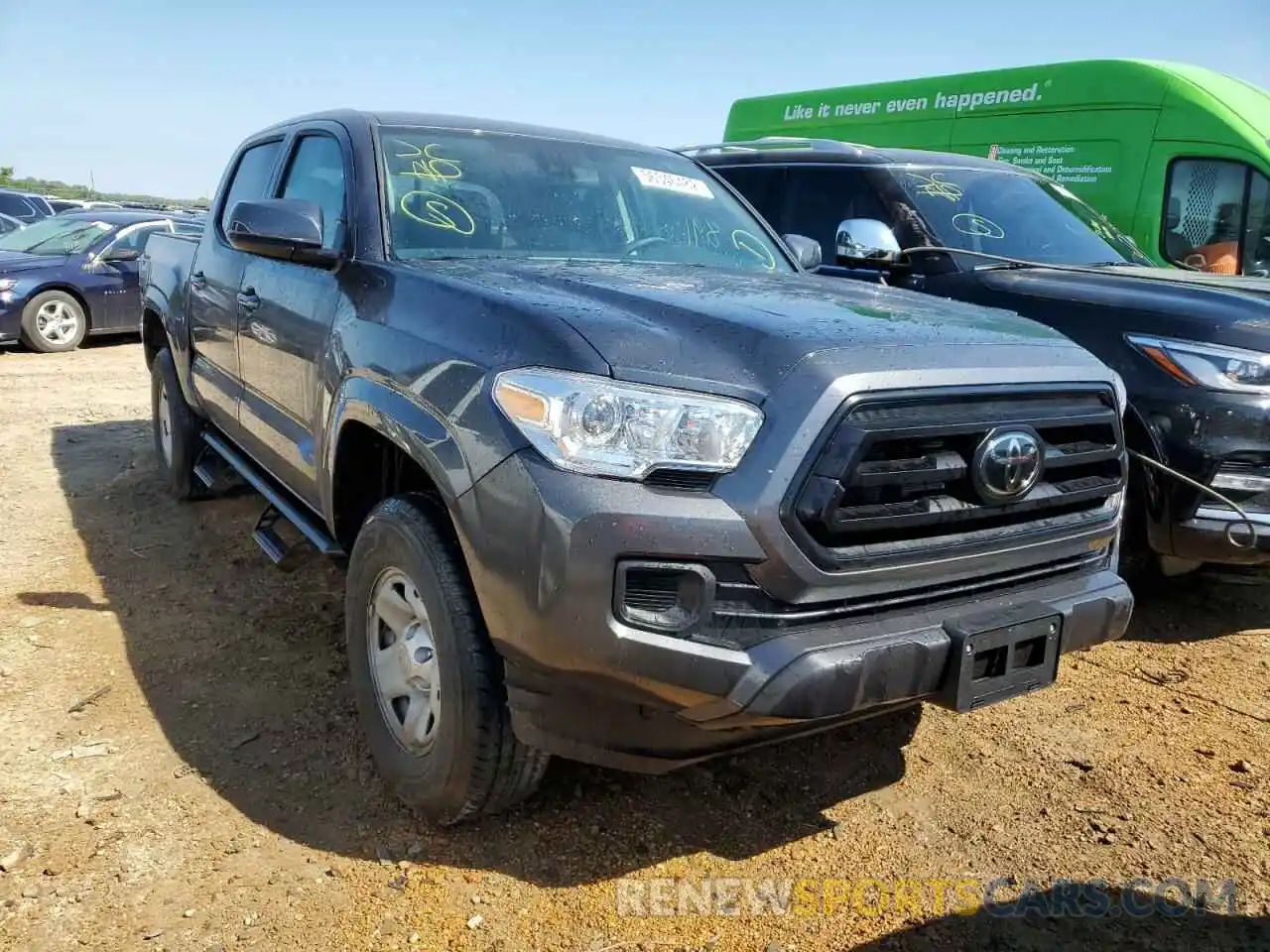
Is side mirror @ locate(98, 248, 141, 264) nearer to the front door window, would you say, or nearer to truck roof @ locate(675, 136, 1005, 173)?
truck roof @ locate(675, 136, 1005, 173)

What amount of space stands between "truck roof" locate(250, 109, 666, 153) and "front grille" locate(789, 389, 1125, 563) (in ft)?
6.73

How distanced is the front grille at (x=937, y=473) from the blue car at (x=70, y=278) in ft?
34.7

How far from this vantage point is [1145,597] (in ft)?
14.4

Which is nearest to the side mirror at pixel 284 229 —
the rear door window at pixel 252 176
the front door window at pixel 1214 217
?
the rear door window at pixel 252 176

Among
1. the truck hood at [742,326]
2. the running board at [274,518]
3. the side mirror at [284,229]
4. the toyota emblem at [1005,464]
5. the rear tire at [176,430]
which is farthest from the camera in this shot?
the rear tire at [176,430]

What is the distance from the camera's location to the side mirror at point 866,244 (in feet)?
15.2

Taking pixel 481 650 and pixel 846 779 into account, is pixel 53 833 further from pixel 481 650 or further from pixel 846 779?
pixel 846 779

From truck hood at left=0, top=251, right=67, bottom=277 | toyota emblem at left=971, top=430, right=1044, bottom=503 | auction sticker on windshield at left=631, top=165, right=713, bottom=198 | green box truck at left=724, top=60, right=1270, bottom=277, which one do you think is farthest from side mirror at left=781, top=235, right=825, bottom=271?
truck hood at left=0, top=251, right=67, bottom=277

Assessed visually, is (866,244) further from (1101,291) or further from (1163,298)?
(1163,298)

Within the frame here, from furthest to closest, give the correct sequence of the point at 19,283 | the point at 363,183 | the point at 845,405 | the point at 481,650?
the point at 19,283
the point at 363,183
the point at 481,650
the point at 845,405

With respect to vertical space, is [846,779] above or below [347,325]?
below

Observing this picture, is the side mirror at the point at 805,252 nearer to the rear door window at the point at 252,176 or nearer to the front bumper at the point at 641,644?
the front bumper at the point at 641,644

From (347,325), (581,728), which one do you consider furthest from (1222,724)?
(347,325)

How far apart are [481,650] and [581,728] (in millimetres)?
327
